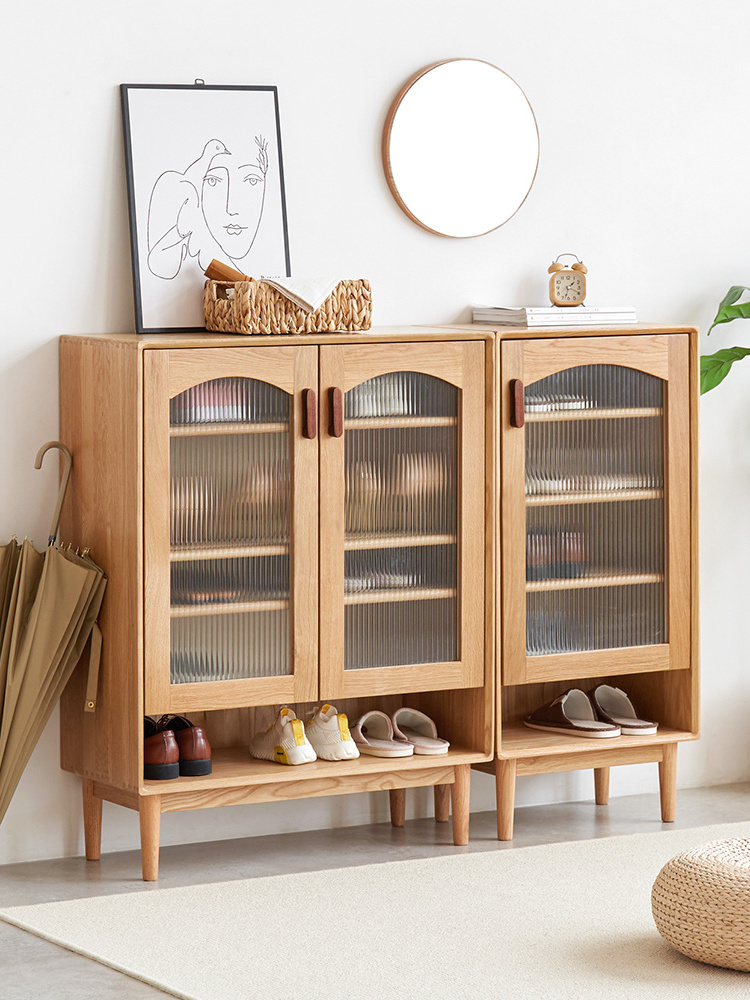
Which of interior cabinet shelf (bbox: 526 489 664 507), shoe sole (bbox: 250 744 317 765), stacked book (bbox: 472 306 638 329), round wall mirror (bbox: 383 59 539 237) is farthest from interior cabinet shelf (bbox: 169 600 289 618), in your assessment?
round wall mirror (bbox: 383 59 539 237)

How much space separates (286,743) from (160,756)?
0.33 meters

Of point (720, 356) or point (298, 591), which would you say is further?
point (720, 356)

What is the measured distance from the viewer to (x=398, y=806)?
438 cm

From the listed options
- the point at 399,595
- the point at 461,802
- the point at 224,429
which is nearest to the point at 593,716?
the point at 461,802

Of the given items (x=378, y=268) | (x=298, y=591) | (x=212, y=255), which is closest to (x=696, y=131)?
(x=378, y=268)

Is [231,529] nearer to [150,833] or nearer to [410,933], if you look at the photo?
[150,833]

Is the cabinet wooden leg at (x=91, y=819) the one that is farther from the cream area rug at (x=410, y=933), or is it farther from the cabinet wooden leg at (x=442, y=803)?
the cabinet wooden leg at (x=442, y=803)

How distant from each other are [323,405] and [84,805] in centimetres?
111

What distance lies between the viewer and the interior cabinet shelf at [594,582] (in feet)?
13.8

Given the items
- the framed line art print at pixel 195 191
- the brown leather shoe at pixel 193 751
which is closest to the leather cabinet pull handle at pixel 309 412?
the framed line art print at pixel 195 191

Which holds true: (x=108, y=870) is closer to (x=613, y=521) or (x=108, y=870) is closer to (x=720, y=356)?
(x=613, y=521)

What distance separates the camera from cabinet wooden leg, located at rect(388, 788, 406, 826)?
14.4 feet

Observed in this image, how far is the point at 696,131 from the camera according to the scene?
4.73 metres

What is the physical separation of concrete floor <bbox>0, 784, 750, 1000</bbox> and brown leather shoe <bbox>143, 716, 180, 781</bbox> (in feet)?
0.83
